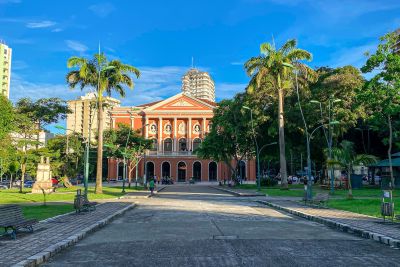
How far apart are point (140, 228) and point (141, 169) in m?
70.5

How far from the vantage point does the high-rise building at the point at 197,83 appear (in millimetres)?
174875

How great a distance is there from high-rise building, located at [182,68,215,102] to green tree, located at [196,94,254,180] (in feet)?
397

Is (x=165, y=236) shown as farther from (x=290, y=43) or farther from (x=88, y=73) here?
(x=290, y=43)

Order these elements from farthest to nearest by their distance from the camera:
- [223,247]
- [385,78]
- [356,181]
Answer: [356,181], [385,78], [223,247]

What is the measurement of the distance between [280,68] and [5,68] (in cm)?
9824

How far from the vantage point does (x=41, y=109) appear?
53250 millimetres

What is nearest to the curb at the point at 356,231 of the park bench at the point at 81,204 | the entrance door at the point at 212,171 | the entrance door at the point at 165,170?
the park bench at the point at 81,204

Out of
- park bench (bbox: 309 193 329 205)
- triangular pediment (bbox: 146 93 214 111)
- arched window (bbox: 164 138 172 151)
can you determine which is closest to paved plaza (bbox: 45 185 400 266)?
park bench (bbox: 309 193 329 205)

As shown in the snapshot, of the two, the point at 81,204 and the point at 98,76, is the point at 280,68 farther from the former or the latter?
the point at 81,204

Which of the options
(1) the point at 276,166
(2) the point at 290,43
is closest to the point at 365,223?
(2) the point at 290,43

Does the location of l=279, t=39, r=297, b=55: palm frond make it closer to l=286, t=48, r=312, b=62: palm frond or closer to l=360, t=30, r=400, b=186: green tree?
l=286, t=48, r=312, b=62: palm frond

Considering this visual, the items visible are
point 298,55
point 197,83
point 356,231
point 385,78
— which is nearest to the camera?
point 356,231

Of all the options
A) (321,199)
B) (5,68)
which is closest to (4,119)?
(321,199)

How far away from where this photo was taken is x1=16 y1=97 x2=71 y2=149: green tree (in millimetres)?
52469
